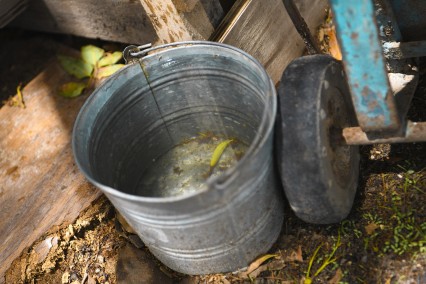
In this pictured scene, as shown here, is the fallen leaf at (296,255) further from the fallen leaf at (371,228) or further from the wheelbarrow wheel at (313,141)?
the fallen leaf at (371,228)

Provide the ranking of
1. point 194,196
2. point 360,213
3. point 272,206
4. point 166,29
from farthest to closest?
point 166,29 → point 360,213 → point 272,206 → point 194,196

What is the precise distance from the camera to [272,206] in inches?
88.4

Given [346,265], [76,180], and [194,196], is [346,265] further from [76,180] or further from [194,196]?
[76,180]

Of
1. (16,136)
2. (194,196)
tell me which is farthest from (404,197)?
(16,136)

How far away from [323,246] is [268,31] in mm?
1172

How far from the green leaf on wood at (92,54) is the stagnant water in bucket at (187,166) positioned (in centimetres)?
92

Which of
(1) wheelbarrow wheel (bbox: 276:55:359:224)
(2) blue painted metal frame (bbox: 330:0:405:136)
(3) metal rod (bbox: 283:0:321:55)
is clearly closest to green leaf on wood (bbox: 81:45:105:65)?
(3) metal rod (bbox: 283:0:321:55)

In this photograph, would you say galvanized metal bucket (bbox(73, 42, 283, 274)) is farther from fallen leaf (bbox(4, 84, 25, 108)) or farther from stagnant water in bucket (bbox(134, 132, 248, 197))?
fallen leaf (bbox(4, 84, 25, 108))

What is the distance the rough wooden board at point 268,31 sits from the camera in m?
2.65

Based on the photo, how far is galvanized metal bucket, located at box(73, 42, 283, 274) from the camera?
1945mm

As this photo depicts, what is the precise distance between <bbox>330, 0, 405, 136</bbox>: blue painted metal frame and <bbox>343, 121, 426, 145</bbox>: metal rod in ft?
0.09

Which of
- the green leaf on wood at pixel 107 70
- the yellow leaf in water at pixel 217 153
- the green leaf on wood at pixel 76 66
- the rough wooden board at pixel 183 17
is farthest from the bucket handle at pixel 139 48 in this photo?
the green leaf on wood at pixel 76 66

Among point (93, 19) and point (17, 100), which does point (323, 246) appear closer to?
point (93, 19)

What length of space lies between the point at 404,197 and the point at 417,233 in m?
0.19
